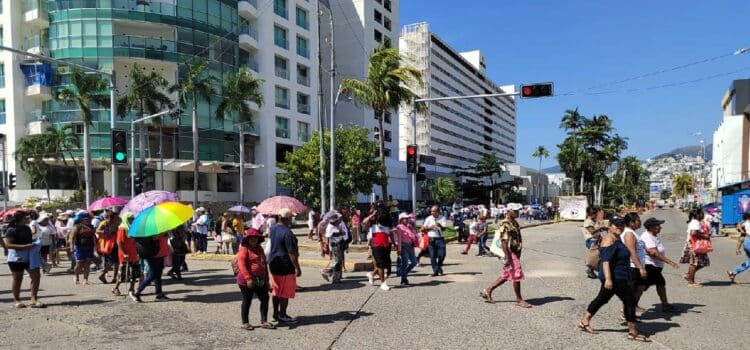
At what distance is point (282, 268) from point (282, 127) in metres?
41.0

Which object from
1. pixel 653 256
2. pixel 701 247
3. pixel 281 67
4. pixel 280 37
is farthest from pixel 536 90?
pixel 280 37

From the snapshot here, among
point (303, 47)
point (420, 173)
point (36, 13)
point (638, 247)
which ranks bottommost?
point (638, 247)

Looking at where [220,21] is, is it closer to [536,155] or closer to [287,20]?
[287,20]

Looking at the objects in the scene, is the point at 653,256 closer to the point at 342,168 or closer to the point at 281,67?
the point at 342,168

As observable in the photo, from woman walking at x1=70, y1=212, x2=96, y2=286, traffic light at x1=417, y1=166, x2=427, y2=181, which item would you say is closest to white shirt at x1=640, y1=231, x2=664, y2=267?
woman walking at x1=70, y1=212, x2=96, y2=286

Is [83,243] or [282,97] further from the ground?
[282,97]

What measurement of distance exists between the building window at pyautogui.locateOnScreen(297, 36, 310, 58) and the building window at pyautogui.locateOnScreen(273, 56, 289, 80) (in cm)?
230

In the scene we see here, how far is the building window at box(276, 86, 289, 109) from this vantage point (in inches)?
1837

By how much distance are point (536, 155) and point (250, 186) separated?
88.3 metres

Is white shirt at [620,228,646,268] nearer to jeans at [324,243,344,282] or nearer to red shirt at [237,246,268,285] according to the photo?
red shirt at [237,246,268,285]

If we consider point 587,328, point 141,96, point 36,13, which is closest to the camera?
point 587,328

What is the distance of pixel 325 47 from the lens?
57812 mm

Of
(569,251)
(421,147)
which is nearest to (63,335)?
(569,251)

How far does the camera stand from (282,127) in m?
47.2
